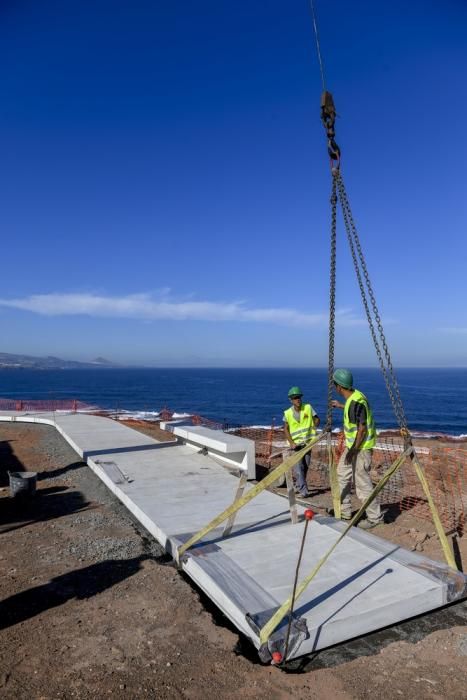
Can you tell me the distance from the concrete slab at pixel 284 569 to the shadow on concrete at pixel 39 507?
80 cm

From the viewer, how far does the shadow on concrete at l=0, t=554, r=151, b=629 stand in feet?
15.1

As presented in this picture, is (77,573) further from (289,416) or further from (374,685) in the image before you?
(289,416)

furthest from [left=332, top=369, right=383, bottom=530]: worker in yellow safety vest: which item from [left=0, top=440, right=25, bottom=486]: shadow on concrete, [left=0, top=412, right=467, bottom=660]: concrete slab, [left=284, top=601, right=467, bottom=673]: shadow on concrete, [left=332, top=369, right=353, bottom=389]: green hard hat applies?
[left=0, top=440, right=25, bottom=486]: shadow on concrete

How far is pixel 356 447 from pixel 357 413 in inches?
19.6

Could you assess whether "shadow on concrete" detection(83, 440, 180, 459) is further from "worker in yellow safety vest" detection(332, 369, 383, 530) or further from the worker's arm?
the worker's arm

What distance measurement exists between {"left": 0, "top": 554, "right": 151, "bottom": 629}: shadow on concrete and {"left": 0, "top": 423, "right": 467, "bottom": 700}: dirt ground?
0.01 m

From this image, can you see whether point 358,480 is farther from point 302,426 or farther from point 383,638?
point 383,638

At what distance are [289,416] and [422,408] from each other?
2282 inches

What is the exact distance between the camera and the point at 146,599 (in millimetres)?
4895

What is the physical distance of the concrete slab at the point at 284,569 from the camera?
426 cm

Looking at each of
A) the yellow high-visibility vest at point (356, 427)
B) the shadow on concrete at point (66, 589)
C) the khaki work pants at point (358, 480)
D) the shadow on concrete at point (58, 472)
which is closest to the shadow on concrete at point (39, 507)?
the shadow on concrete at point (58, 472)

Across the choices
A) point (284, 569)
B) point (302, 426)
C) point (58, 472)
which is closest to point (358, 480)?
point (302, 426)

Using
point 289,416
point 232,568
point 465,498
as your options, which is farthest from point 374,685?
point 465,498

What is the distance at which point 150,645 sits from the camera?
4.06m
